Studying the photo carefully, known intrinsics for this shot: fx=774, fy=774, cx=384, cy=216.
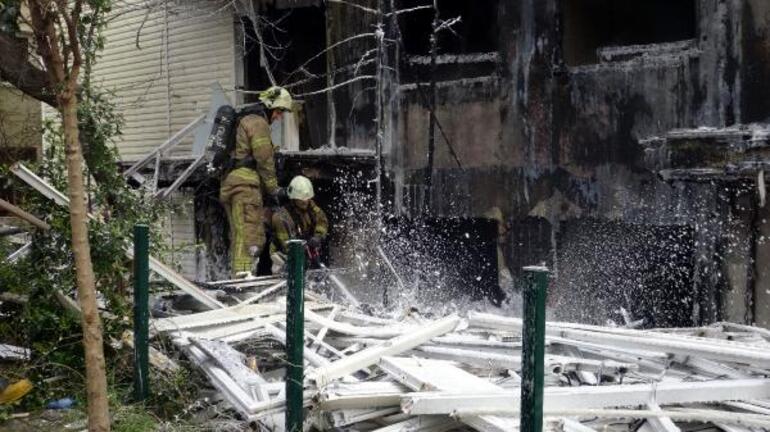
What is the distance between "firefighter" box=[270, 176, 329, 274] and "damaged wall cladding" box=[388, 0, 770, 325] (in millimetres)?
1368

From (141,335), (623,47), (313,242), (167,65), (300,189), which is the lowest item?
(141,335)

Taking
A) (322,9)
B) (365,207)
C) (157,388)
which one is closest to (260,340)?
(157,388)

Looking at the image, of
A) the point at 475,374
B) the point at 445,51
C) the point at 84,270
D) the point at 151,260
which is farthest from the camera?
the point at 445,51

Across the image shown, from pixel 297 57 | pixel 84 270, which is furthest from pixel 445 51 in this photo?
pixel 84 270

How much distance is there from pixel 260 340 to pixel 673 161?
4605 mm

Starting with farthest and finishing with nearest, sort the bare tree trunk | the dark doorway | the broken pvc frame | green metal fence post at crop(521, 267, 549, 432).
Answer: the dark doorway
the broken pvc frame
the bare tree trunk
green metal fence post at crop(521, 267, 549, 432)

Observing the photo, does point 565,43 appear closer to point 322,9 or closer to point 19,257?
point 322,9

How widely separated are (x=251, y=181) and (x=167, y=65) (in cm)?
454

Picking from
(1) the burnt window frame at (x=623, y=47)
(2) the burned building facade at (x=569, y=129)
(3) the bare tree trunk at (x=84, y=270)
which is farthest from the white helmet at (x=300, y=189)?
(3) the bare tree trunk at (x=84, y=270)

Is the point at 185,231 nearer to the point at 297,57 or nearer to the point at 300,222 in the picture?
the point at 297,57

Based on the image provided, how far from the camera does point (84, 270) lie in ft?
12.6

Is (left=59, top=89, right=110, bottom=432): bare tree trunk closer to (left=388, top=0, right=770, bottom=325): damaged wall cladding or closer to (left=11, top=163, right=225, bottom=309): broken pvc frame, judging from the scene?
(left=11, top=163, right=225, bottom=309): broken pvc frame

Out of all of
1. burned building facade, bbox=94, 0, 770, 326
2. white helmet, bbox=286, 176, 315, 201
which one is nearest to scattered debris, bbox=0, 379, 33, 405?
white helmet, bbox=286, 176, 315, 201

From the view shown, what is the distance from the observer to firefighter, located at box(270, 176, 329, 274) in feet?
31.9
